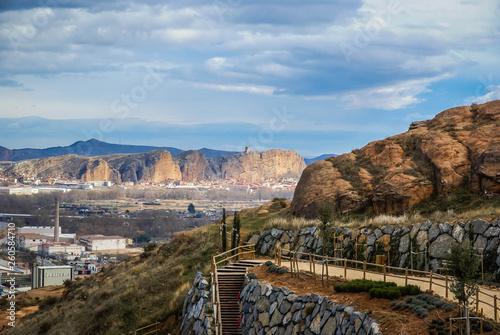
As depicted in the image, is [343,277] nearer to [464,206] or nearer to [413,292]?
[413,292]

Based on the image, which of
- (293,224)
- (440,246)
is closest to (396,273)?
(440,246)

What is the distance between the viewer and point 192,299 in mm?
23141

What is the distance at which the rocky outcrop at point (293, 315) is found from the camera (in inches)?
563

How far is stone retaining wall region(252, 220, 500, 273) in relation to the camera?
19.0m

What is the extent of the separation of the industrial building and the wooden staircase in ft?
131

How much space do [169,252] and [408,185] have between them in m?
18.7

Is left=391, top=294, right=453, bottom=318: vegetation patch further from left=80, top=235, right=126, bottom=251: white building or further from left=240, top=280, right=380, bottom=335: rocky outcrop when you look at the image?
left=80, top=235, right=126, bottom=251: white building

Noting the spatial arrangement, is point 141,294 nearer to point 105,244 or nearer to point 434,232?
point 434,232

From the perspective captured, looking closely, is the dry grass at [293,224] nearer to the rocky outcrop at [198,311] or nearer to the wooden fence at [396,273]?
the wooden fence at [396,273]

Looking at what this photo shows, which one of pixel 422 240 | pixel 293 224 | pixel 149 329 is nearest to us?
pixel 422 240

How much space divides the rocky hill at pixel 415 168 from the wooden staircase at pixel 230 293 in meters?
7.76

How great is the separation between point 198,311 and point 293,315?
564cm

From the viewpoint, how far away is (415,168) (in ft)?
94.1

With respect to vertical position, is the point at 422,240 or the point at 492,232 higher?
the point at 492,232
